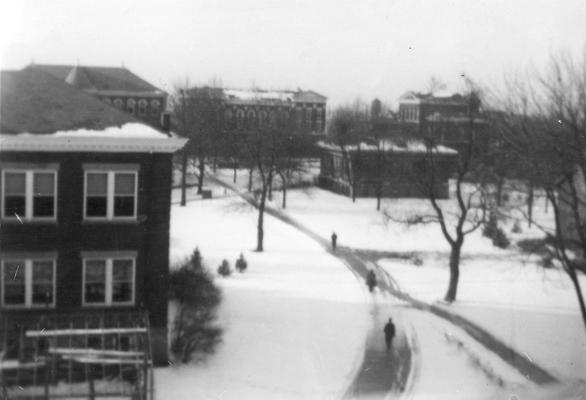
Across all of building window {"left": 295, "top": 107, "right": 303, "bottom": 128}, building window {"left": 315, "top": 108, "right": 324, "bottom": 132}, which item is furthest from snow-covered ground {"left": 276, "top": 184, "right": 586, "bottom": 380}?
building window {"left": 295, "top": 107, "right": 303, "bottom": 128}

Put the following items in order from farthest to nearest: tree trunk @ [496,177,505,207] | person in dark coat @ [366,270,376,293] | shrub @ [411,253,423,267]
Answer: shrub @ [411,253,423,267] → tree trunk @ [496,177,505,207] → person in dark coat @ [366,270,376,293]

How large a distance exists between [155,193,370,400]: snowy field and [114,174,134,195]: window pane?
5.08 feet

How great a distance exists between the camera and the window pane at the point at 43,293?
191 inches

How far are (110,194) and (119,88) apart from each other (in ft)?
3.53

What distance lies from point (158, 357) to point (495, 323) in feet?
13.3

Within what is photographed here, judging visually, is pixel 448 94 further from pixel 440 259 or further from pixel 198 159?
pixel 198 159

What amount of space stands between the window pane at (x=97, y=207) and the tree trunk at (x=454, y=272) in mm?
4665

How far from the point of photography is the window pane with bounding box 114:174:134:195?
5.01 metres

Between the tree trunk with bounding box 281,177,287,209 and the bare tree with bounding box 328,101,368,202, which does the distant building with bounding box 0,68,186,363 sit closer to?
the tree trunk with bounding box 281,177,287,209

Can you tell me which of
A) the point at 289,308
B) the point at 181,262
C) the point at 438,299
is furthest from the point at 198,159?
the point at 438,299

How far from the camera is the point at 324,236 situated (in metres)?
8.27

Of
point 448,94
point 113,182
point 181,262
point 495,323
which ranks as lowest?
point 495,323

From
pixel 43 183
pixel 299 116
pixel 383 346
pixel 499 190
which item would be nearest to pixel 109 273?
pixel 43 183

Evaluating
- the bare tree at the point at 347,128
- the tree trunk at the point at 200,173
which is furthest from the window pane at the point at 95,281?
the bare tree at the point at 347,128
